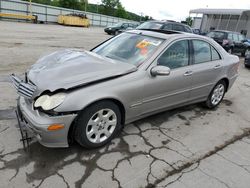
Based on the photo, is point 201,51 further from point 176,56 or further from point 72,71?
point 72,71

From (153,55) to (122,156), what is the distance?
1.53 metres

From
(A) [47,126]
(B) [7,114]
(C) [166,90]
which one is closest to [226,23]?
(C) [166,90]

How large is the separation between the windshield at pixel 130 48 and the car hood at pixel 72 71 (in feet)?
0.81

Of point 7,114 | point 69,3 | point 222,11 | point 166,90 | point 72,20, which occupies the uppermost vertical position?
point 69,3

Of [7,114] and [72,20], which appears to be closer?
[7,114]

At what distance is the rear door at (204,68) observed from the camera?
156 inches

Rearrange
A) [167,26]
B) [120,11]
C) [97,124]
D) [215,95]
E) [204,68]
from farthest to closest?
[120,11] < [167,26] < [215,95] < [204,68] < [97,124]

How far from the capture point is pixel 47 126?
246cm

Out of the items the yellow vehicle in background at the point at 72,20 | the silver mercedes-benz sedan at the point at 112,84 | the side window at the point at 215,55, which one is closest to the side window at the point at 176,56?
the silver mercedes-benz sedan at the point at 112,84

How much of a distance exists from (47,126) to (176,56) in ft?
7.58

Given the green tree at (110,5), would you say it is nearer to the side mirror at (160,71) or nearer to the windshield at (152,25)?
the windshield at (152,25)

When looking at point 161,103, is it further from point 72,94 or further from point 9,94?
point 9,94

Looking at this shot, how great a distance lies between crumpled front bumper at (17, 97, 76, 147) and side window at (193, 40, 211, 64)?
8.38ft

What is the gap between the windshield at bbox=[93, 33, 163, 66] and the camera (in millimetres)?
3412
